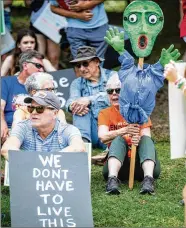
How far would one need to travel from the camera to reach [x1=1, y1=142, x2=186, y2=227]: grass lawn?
684 centimetres

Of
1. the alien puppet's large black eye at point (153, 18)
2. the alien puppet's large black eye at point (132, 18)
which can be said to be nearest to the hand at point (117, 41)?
the alien puppet's large black eye at point (132, 18)

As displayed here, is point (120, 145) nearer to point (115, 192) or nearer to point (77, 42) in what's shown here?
point (115, 192)

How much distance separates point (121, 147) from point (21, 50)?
2.67 metres

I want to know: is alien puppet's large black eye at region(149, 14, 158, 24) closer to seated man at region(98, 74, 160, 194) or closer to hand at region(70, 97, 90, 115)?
seated man at region(98, 74, 160, 194)

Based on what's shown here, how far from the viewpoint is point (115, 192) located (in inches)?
299

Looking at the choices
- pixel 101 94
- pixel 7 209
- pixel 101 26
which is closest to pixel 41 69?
pixel 101 94

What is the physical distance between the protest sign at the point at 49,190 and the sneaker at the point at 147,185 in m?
1.19

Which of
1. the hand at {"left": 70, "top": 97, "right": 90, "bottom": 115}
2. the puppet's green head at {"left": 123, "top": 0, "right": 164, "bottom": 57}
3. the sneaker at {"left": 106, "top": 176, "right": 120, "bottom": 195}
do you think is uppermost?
the puppet's green head at {"left": 123, "top": 0, "right": 164, "bottom": 57}

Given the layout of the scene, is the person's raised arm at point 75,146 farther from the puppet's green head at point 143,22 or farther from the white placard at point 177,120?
the puppet's green head at point 143,22

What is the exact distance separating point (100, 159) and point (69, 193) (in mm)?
2355

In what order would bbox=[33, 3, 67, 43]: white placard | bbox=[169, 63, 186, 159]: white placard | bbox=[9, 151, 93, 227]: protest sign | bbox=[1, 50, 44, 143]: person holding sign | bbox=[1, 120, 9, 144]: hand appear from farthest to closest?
bbox=[33, 3, 67, 43]: white placard
bbox=[1, 50, 44, 143]: person holding sign
bbox=[1, 120, 9, 144]: hand
bbox=[169, 63, 186, 159]: white placard
bbox=[9, 151, 93, 227]: protest sign

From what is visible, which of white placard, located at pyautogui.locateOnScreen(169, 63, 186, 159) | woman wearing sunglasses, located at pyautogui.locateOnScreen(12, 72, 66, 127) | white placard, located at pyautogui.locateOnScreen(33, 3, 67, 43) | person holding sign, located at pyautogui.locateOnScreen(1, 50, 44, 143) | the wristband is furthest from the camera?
white placard, located at pyautogui.locateOnScreen(33, 3, 67, 43)

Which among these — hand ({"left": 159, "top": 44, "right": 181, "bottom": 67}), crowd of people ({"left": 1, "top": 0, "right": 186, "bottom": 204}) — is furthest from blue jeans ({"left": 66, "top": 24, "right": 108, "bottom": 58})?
hand ({"left": 159, "top": 44, "right": 181, "bottom": 67})

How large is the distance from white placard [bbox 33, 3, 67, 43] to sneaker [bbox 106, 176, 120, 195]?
3587 mm
